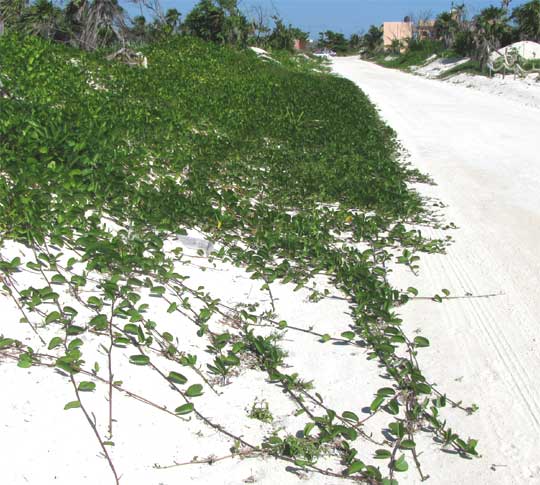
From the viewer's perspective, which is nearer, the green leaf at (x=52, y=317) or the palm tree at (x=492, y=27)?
the green leaf at (x=52, y=317)

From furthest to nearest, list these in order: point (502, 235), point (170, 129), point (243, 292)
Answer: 1. point (170, 129)
2. point (502, 235)
3. point (243, 292)

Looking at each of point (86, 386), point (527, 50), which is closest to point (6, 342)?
point (86, 386)

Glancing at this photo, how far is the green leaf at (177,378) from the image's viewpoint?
3.26m

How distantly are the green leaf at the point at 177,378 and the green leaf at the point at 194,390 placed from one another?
0.22 feet

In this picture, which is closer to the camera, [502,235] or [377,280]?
[377,280]

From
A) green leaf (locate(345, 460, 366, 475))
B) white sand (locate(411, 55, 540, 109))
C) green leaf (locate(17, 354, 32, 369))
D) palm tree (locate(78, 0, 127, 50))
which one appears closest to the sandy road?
green leaf (locate(345, 460, 366, 475))

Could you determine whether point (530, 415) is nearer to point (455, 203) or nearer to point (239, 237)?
point (239, 237)

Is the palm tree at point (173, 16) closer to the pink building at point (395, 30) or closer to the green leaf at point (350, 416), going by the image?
the green leaf at point (350, 416)

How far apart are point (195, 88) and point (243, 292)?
9140mm

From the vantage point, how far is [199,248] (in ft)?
17.0

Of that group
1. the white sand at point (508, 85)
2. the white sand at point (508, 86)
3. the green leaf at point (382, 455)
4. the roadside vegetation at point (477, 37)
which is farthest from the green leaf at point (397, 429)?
the roadside vegetation at point (477, 37)

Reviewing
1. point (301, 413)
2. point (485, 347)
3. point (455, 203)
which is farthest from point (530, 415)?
point (455, 203)

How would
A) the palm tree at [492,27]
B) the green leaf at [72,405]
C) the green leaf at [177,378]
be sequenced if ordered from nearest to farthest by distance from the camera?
1. the green leaf at [72,405]
2. the green leaf at [177,378]
3. the palm tree at [492,27]

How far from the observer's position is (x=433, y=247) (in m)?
5.72
